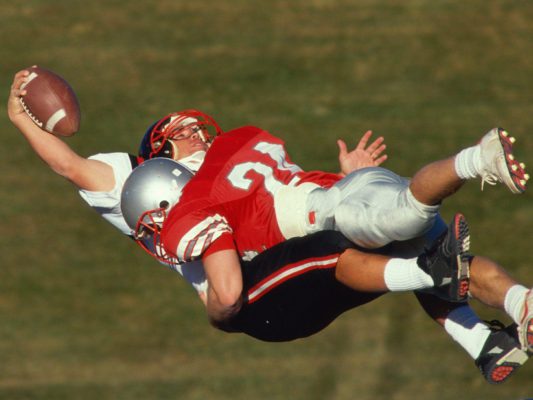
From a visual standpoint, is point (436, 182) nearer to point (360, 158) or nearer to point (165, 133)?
point (360, 158)

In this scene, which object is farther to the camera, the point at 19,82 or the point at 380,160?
the point at 380,160

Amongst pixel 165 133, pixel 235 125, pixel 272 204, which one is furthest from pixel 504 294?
pixel 235 125

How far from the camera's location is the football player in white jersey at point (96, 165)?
30.1 ft

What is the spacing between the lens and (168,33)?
1581cm

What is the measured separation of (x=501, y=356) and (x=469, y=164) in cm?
117

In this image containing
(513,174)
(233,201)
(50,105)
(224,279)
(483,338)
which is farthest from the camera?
(50,105)

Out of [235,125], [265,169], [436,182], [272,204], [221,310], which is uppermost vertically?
[436,182]

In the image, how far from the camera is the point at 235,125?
14.9 metres

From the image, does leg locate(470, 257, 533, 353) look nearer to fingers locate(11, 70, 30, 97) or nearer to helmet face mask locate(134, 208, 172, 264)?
helmet face mask locate(134, 208, 172, 264)

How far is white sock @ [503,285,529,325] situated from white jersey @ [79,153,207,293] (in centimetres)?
194

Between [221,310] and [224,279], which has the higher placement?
[224,279]

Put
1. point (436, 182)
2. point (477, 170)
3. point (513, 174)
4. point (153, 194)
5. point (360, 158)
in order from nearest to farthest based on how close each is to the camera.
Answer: point (513, 174) → point (477, 170) → point (436, 182) → point (153, 194) → point (360, 158)

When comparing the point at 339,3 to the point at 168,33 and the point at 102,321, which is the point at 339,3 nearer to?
the point at 168,33

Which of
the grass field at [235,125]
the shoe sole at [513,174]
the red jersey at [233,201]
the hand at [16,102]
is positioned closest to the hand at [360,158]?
the red jersey at [233,201]
